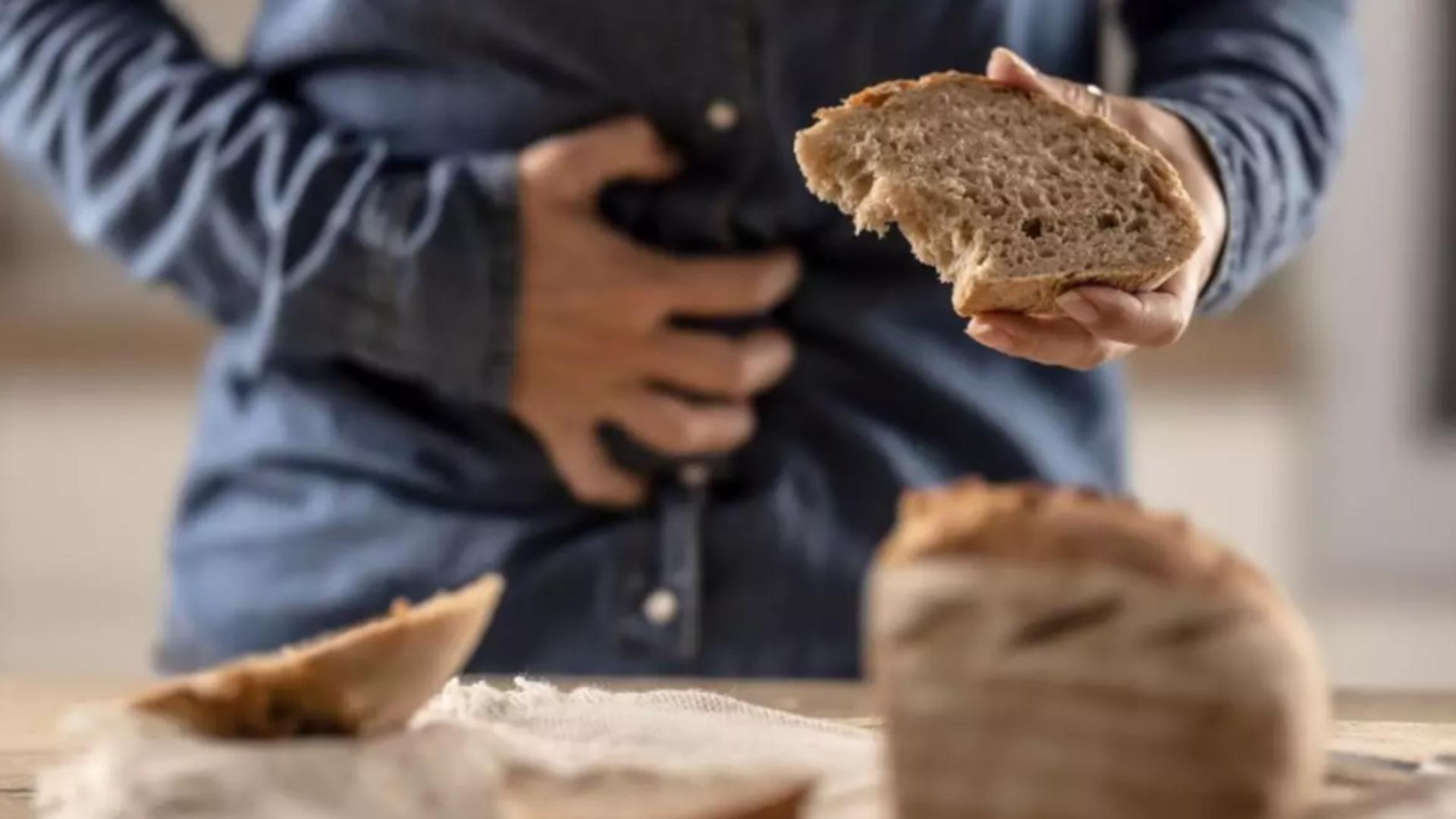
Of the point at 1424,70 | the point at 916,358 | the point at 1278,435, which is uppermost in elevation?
the point at 1424,70

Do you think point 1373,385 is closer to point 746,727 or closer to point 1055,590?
point 746,727

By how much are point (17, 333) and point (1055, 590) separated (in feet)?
5.04

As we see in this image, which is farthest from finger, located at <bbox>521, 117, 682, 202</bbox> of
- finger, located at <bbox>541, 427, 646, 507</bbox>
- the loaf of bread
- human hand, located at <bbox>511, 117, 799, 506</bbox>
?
the loaf of bread

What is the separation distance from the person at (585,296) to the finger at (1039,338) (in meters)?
0.20

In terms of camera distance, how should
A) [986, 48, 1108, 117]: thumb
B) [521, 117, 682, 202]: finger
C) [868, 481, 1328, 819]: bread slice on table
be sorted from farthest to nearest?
[521, 117, 682, 202]: finger < [986, 48, 1108, 117]: thumb < [868, 481, 1328, 819]: bread slice on table

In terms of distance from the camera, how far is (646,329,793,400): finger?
34.3 inches

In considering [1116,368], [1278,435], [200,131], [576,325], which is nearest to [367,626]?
[576,325]

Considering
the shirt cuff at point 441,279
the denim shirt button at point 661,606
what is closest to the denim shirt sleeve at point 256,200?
the shirt cuff at point 441,279

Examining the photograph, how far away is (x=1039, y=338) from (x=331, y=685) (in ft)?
0.82

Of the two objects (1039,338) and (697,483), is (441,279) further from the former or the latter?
(1039,338)

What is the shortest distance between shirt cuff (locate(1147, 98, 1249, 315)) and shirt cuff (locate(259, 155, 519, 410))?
11.1 inches

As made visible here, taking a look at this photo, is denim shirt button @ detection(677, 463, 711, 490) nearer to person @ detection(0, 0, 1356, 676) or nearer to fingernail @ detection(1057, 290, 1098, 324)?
A: person @ detection(0, 0, 1356, 676)

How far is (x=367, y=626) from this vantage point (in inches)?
21.6

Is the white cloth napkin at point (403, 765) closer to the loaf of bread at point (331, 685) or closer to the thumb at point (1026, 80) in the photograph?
the loaf of bread at point (331, 685)
